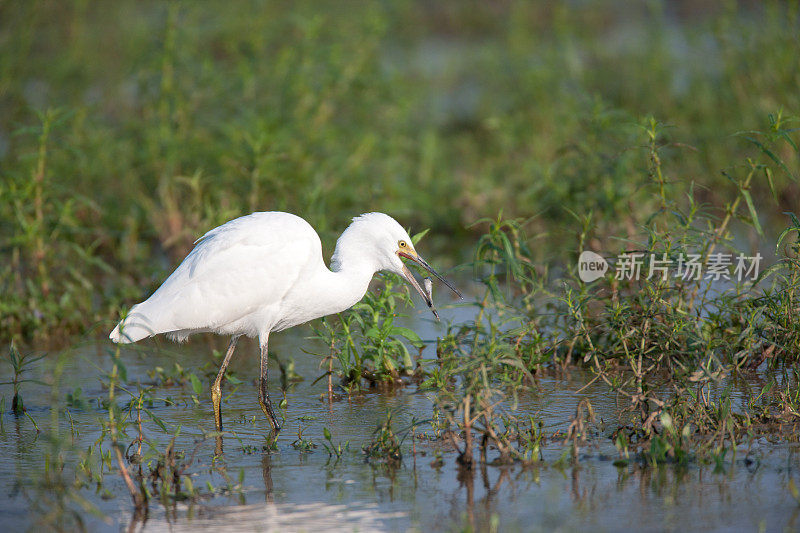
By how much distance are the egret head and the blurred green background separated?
4.92 ft

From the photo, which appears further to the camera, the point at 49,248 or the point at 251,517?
the point at 49,248

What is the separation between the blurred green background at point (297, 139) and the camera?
7.18m

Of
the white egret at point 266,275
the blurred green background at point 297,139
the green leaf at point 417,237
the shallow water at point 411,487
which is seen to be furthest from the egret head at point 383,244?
the blurred green background at point 297,139

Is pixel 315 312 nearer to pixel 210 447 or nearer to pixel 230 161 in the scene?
pixel 210 447

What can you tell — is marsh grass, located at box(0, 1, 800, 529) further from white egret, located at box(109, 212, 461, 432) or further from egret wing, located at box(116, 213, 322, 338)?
egret wing, located at box(116, 213, 322, 338)

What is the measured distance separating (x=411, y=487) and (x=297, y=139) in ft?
16.1

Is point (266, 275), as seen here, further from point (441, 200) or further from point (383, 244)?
point (441, 200)

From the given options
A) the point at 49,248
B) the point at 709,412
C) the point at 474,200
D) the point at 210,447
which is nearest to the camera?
the point at 709,412

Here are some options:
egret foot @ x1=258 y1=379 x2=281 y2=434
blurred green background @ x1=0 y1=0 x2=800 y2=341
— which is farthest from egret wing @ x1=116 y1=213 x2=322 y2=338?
blurred green background @ x1=0 y1=0 x2=800 y2=341

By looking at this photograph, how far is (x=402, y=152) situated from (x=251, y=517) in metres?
7.01

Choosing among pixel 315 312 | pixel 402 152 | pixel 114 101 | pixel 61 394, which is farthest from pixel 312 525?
pixel 114 101

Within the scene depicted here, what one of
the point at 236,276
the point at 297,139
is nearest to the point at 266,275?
the point at 236,276

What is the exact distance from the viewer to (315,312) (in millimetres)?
5238

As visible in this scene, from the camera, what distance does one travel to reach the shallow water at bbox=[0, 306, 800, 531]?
3666 millimetres
